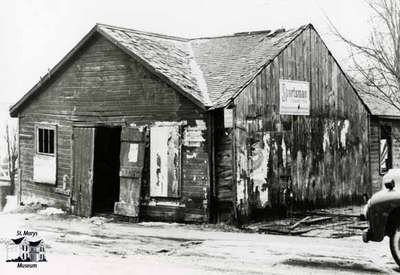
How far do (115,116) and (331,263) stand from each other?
7783 mm

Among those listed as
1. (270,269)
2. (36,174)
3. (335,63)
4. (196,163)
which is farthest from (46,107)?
(270,269)

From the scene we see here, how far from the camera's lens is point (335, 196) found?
1719 cm

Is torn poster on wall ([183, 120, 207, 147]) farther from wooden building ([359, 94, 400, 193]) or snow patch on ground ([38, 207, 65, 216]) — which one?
wooden building ([359, 94, 400, 193])

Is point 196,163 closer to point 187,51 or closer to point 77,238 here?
point 77,238

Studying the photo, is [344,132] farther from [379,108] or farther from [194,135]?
[194,135]

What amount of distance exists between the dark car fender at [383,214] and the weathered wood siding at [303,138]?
4.88m

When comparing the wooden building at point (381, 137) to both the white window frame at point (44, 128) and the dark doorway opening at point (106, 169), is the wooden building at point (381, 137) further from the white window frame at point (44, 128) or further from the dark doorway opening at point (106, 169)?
the white window frame at point (44, 128)

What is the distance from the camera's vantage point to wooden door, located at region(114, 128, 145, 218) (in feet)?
49.1

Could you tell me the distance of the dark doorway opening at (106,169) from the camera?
55.2 feet

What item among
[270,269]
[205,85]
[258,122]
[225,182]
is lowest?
[270,269]

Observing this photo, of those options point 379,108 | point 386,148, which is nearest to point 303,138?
point 379,108

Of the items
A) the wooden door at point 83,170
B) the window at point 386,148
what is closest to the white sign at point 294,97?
the wooden door at point 83,170

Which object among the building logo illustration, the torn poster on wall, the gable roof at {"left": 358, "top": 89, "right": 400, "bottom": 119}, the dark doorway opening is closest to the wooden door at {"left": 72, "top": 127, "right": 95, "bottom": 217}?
the dark doorway opening

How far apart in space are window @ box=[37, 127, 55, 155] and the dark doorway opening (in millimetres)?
1473
